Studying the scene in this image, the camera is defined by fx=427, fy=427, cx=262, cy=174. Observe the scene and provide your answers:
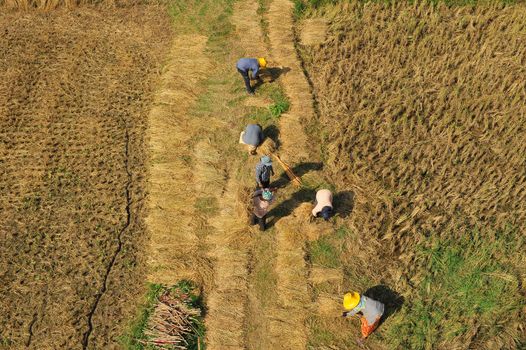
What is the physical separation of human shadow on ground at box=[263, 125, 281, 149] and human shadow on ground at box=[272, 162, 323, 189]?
0.90 metres

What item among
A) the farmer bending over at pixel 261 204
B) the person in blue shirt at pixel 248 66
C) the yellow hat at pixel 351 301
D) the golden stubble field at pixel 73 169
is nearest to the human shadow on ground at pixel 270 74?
the person in blue shirt at pixel 248 66

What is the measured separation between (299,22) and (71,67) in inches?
282

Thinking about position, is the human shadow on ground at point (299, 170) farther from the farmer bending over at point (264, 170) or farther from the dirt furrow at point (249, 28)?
the dirt furrow at point (249, 28)

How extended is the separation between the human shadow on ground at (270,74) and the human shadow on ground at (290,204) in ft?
12.3

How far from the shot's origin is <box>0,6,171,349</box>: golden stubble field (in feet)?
27.8

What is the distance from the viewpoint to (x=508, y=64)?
1212 centimetres

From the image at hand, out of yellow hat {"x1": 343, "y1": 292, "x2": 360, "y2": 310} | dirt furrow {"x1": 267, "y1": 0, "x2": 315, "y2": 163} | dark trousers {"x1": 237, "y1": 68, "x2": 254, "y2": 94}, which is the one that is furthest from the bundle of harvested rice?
dark trousers {"x1": 237, "y1": 68, "x2": 254, "y2": 94}

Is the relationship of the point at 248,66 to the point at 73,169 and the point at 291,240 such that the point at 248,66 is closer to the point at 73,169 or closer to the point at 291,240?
the point at 291,240

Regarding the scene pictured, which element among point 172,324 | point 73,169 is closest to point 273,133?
point 73,169

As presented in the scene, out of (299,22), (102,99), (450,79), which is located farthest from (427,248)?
(102,99)

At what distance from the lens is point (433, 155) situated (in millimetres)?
10398

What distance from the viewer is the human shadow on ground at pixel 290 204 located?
960 cm

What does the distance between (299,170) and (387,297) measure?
11.5 ft

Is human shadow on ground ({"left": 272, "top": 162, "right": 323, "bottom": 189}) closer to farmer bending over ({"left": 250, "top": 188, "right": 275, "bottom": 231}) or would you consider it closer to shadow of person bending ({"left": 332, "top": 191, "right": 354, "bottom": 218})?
shadow of person bending ({"left": 332, "top": 191, "right": 354, "bottom": 218})
